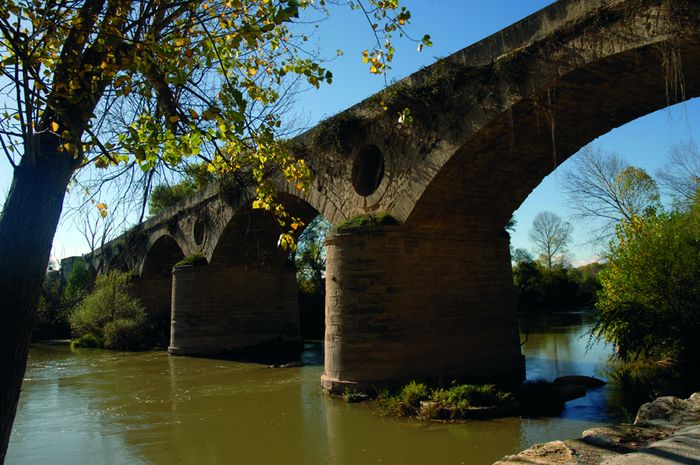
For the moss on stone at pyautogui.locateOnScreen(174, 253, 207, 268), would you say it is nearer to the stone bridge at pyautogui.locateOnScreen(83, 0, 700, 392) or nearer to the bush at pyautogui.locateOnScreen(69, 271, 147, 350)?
the bush at pyautogui.locateOnScreen(69, 271, 147, 350)

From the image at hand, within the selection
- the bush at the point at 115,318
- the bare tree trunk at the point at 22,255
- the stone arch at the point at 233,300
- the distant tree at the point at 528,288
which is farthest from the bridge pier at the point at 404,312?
the distant tree at the point at 528,288

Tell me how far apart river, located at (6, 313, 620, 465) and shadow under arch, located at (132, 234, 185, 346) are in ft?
35.1

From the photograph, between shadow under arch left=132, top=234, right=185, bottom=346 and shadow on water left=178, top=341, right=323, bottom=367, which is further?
shadow under arch left=132, top=234, right=185, bottom=346

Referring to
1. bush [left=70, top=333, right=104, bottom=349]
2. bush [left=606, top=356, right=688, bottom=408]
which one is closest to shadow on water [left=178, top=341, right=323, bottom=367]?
bush [left=606, top=356, right=688, bottom=408]

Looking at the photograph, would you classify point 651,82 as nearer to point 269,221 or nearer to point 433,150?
point 433,150

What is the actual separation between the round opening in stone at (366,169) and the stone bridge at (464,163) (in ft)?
Result: 0.09

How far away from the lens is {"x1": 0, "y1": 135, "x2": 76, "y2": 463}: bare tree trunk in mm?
3096

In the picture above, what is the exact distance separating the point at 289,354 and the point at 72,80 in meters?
15.9

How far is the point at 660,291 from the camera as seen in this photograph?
10.3m

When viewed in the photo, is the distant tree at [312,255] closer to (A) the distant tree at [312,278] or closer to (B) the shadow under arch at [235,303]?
(A) the distant tree at [312,278]

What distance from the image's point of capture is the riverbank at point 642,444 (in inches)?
139

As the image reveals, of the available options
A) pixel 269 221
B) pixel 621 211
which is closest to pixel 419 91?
pixel 269 221

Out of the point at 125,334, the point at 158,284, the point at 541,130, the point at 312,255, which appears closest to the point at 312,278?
the point at 312,255

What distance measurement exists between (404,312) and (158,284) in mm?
19756
